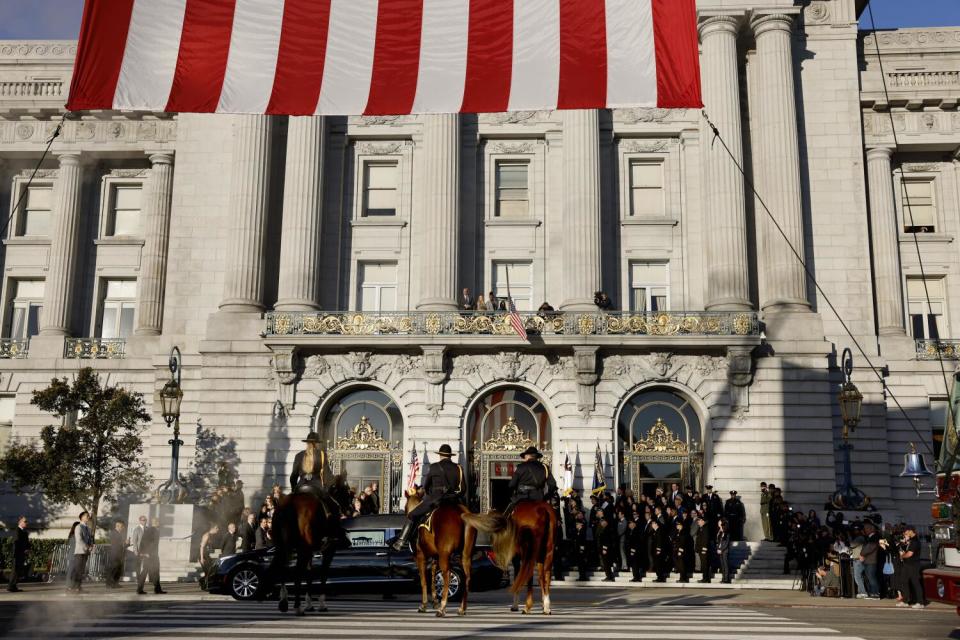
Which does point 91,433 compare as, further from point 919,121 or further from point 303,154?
point 919,121

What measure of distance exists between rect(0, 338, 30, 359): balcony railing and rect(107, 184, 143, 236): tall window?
583 centimetres

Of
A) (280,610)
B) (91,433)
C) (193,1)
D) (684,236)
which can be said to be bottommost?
(280,610)

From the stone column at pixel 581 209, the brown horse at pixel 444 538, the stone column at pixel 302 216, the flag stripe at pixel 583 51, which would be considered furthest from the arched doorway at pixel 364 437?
the flag stripe at pixel 583 51

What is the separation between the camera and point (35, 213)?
4422 cm

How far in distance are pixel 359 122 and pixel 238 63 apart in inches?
1170

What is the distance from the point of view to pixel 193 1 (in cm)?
1138

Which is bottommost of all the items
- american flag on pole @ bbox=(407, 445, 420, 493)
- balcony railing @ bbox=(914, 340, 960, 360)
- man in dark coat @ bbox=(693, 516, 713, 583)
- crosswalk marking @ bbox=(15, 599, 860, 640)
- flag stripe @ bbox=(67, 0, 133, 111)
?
crosswalk marking @ bbox=(15, 599, 860, 640)

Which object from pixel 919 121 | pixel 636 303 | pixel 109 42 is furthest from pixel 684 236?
pixel 109 42

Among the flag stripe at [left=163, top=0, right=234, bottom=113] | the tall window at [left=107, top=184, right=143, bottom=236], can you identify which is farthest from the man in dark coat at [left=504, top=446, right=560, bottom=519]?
the tall window at [left=107, top=184, right=143, bottom=236]

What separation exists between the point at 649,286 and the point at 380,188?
11.6 m

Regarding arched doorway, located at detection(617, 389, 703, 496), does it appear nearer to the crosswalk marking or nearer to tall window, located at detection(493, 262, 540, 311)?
tall window, located at detection(493, 262, 540, 311)

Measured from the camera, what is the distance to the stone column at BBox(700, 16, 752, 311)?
36875 millimetres

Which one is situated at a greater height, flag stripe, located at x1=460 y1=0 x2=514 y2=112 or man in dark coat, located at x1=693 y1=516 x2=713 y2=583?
flag stripe, located at x1=460 y1=0 x2=514 y2=112

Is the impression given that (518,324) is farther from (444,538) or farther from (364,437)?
(444,538)
